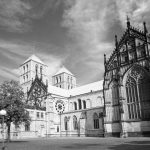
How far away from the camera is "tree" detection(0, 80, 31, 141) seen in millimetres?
39219

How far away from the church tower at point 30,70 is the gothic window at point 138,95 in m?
62.7

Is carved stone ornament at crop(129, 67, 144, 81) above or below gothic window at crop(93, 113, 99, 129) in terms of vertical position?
above

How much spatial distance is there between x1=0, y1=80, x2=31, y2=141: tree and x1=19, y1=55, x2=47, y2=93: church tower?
194ft

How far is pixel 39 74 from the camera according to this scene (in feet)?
352

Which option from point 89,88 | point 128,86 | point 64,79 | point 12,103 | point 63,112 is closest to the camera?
point 12,103

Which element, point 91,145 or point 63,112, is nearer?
point 91,145

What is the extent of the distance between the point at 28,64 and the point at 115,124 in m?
68.0

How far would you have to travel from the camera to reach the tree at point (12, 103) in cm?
3922

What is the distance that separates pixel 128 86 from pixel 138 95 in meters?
3.50

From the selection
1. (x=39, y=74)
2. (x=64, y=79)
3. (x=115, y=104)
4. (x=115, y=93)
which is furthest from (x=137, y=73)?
(x=64, y=79)

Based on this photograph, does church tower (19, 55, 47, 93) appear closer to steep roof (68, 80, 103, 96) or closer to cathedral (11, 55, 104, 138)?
cathedral (11, 55, 104, 138)

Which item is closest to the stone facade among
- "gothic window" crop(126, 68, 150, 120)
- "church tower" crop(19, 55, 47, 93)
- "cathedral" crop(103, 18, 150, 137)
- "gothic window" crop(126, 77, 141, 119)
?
"cathedral" crop(103, 18, 150, 137)

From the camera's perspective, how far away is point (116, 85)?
168 feet

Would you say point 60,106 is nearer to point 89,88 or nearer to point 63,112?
point 63,112
